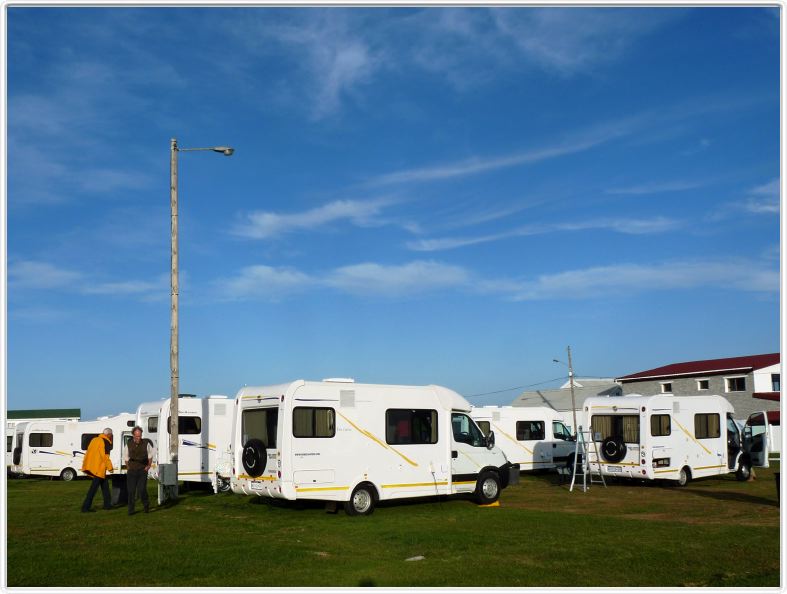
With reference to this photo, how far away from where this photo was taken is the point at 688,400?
22.7 m

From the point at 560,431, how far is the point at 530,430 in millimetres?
1391

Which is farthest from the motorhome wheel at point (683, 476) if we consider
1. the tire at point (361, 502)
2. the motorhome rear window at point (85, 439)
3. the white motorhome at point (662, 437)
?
the motorhome rear window at point (85, 439)

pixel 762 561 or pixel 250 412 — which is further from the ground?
A: pixel 250 412

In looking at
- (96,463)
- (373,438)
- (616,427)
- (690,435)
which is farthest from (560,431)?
(96,463)

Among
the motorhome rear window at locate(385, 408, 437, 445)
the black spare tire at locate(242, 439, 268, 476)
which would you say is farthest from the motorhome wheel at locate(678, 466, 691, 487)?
the black spare tire at locate(242, 439, 268, 476)

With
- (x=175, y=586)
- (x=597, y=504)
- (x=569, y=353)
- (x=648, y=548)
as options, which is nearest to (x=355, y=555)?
(x=175, y=586)

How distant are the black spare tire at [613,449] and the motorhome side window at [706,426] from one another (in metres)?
2.63

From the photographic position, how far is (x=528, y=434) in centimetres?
2794

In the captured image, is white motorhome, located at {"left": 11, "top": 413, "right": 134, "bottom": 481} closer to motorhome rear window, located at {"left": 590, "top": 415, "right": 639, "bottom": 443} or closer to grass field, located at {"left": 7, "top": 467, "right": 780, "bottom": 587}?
grass field, located at {"left": 7, "top": 467, "right": 780, "bottom": 587}

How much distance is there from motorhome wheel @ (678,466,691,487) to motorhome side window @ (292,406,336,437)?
11262 mm

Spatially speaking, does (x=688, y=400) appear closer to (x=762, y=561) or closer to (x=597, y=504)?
(x=597, y=504)

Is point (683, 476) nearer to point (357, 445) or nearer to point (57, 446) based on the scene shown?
point (357, 445)

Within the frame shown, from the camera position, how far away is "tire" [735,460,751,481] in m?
24.3

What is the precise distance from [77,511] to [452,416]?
27.8ft
